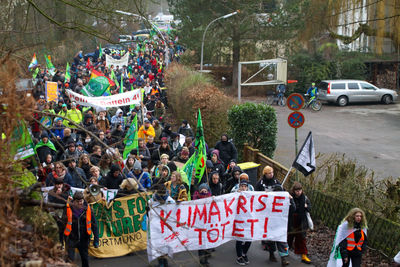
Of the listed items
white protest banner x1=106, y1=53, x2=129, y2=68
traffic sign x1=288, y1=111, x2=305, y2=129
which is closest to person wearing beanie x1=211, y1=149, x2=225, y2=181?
traffic sign x1=288, y1=111, x2=305, y2=129

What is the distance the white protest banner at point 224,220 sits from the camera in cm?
905

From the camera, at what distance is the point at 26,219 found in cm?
490

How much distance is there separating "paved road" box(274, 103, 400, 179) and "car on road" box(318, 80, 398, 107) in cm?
48

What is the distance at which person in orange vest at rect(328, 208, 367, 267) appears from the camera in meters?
8.27

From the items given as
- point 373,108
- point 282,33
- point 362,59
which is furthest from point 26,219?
point 362,59

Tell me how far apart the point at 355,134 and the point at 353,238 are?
16803 mm

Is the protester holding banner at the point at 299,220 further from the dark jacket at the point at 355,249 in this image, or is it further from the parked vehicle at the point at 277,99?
the parked vehicle at the point at 277,99

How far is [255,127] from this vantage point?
16312mm

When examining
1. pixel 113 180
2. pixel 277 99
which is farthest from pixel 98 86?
pixel 277 99

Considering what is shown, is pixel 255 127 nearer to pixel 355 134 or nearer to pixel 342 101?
pixel 355 134

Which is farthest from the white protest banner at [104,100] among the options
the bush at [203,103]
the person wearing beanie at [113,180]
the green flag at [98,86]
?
the person wearing beanie at [113,180]

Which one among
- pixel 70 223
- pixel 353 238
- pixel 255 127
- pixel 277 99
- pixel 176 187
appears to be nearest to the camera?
pixel 353 238

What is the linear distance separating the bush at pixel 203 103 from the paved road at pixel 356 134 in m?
2.38

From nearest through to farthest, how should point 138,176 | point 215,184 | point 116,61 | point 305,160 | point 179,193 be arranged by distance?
point 179,193
point 215,184
point 138,176
point 305,160
point 116,61
